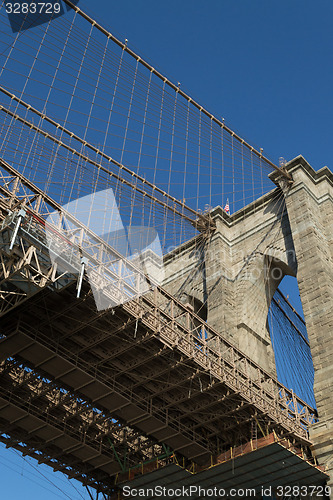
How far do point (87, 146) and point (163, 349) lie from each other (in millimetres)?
17905

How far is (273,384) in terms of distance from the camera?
32844 millimetres

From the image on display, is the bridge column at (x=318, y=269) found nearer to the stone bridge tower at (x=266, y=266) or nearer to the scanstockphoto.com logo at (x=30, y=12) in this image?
the stone bridge tower at (x=266, y=266)

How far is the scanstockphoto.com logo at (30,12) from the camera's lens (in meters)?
31.3

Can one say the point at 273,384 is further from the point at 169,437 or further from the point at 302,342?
the point at 302,342

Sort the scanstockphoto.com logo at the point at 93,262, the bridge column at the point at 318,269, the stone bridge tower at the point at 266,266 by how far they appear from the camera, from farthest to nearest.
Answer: the stone bridge tower at the point at 266,266, the bridge column at the point at 318,269, the scanstockphoto.com logo at the point at 93,262

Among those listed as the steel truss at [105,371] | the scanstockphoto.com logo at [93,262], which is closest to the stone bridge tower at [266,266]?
the steel truss at [105,371]

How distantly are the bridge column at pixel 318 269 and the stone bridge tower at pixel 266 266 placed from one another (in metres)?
0.06

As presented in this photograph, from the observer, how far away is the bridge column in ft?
101

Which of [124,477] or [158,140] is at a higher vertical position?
[158,140]

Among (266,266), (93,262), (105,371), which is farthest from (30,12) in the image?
(266,266)

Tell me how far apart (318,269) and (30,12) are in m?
20.6

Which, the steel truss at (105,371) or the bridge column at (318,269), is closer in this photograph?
the steel truss at (105,371)

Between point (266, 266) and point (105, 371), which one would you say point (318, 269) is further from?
point (105, 371)

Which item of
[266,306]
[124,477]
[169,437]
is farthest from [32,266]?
[266,306]
